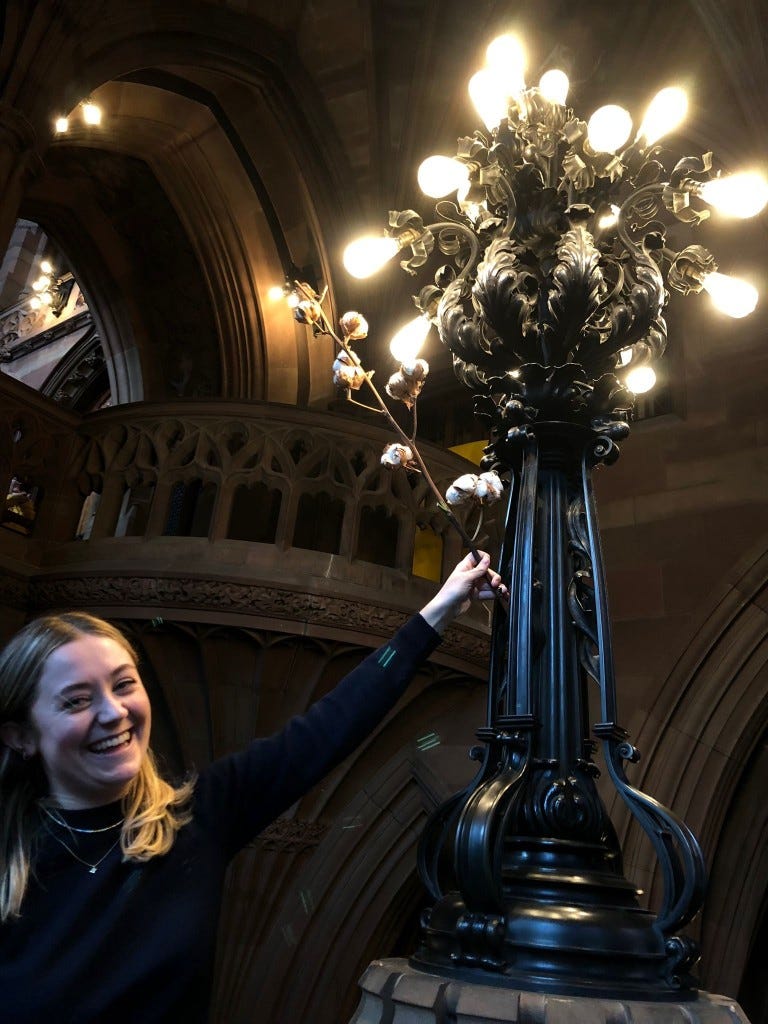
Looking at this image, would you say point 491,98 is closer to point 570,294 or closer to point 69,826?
point 570,294

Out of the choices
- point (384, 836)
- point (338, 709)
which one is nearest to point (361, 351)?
point (384, 836)

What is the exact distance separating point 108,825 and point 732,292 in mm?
2002

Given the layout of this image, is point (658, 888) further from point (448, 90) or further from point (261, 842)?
point (448, 90)

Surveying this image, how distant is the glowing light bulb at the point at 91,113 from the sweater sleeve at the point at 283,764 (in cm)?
631

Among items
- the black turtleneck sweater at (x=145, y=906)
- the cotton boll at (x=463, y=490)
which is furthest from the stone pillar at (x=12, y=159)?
the black turtleneck sweater at (x=145, y=906)

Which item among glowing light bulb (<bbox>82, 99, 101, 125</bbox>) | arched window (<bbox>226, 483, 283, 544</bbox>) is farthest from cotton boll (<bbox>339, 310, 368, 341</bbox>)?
glowing light bulb (<bbox>82, 99, 101, 125</bbox>)

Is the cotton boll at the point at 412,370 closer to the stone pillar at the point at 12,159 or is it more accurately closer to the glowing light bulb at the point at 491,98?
the glowing light bulb at the point at 491,98

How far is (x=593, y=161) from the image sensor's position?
205 cm

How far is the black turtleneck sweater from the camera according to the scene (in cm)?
88

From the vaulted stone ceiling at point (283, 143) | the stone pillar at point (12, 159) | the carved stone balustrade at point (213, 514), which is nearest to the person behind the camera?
the stone pillar at point (12, 159)

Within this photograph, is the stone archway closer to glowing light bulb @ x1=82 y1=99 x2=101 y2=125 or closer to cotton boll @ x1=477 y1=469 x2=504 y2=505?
cotton boll @ x1=477 y1=469 x2=504 y2=505

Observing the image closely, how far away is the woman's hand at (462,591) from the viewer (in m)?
1.36

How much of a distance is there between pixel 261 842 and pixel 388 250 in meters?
3.93

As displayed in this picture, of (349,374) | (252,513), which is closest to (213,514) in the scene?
(252,513)
